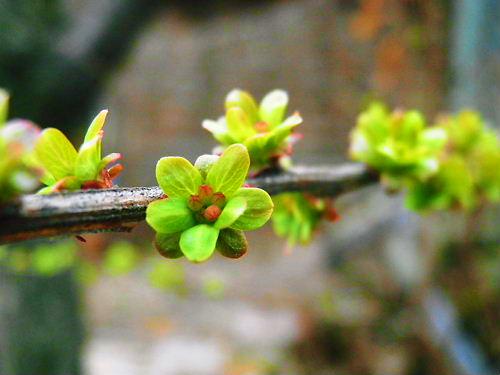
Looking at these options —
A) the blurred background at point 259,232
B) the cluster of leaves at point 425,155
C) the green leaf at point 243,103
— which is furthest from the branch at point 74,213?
the blurred background at point 259,232

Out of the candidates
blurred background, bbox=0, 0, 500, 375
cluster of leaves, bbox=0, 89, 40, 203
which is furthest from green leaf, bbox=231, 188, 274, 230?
blurred background, bbox=0, 0, 500, 375

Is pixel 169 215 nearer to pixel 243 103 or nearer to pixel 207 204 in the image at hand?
pixel 207 204

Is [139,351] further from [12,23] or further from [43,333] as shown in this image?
[12,23]

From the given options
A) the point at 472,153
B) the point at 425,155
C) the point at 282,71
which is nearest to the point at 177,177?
the point at 425,155

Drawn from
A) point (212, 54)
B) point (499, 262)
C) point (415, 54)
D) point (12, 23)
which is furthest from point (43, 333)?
point (212, 54)

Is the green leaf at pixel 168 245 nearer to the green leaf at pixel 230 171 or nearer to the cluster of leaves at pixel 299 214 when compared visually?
the green leaf at pixel 230 171

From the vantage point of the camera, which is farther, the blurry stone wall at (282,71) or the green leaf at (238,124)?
the blurry stone wall at (282,71)

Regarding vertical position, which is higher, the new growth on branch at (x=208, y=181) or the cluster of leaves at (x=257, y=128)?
the cluster of leaves at (x=257, y=128)
